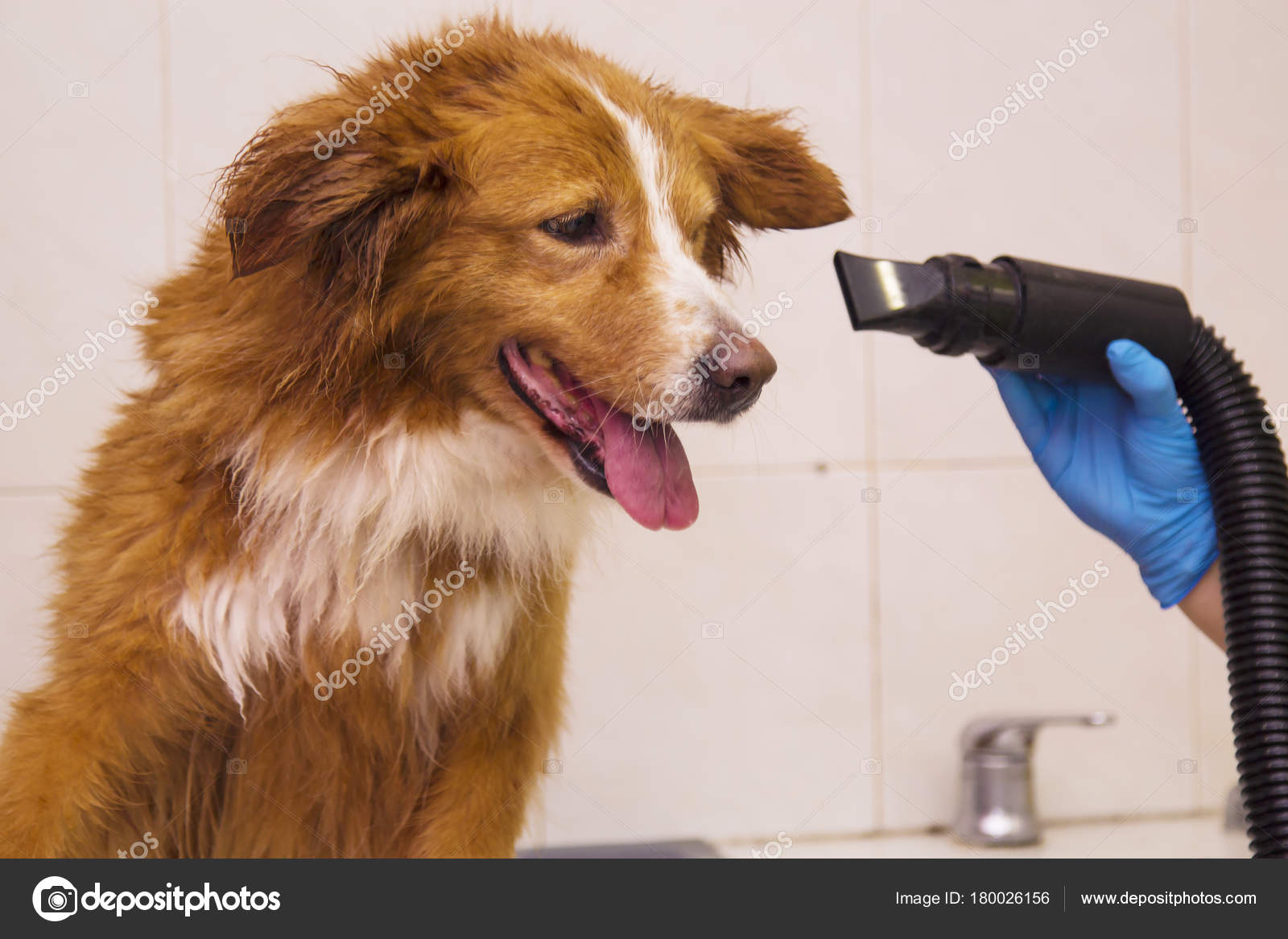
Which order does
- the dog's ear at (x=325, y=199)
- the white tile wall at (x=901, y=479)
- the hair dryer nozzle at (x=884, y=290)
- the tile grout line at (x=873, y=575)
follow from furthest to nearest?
the tile grout line at (x=873, y=575) → the white tile wall at (x=901, y=479) → the dog's ear at (x=325, y=199) → the hair dryer nozzle at (x=884, y=290)

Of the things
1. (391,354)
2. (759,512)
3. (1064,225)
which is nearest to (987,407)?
(1064,225)

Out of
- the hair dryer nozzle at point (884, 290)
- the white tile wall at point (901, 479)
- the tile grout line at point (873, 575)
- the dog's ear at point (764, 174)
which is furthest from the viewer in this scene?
the tile grout line at point (873, 575)

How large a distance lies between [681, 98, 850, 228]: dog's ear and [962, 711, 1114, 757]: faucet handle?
80cm

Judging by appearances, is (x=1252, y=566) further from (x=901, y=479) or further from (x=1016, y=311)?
(x=901, y=479)

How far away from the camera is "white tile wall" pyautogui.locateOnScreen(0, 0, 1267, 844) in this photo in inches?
55.6

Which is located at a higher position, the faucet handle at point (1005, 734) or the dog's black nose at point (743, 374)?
the dog's black nose at point (743, 374)

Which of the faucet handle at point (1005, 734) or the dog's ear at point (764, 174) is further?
the faucet handle at point (1005, 734)

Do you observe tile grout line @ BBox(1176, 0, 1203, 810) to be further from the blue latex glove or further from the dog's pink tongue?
the dog's pink tongue

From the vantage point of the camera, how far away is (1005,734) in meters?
1.55

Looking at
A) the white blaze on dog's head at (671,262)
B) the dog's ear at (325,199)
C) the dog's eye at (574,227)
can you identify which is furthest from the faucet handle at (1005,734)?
the dog's ear at (325,199)

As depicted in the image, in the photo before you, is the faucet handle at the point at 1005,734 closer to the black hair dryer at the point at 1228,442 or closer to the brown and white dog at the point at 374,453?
the black hair dryer at the point at 1228,442

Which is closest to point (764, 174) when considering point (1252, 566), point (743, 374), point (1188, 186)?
point (743, 374)

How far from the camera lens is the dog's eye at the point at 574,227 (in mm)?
1021
